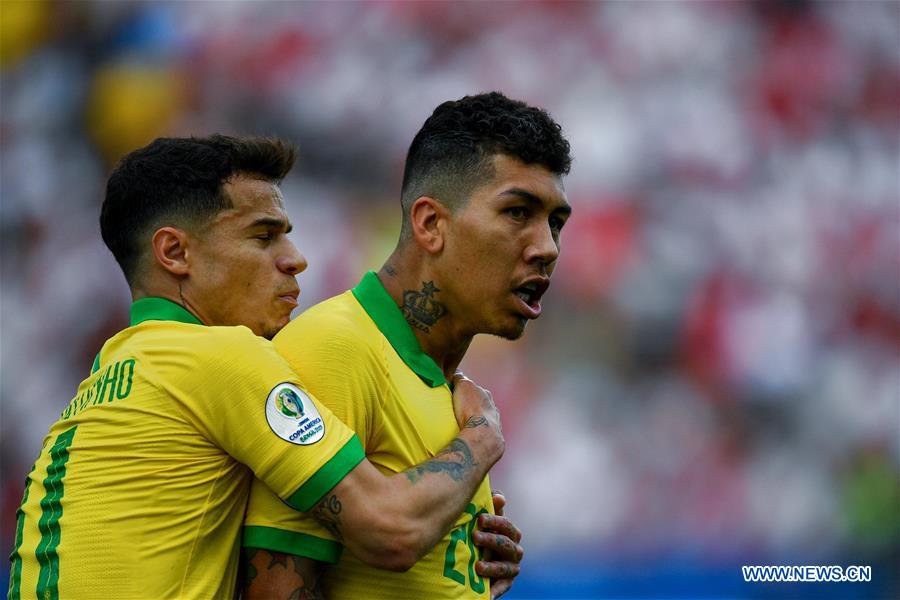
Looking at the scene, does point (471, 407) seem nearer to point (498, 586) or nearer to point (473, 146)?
point (498, 586)

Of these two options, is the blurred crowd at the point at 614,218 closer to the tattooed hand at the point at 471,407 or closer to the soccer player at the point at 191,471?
the tattooed hand at the point at 471,407

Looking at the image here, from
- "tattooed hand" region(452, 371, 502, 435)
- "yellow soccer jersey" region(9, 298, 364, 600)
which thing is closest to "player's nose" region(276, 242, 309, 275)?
"yellow soccer jersey" region(9, 298, 364, 600)

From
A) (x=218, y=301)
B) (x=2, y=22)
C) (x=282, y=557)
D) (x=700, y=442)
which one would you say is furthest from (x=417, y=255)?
(x=2, y=22)

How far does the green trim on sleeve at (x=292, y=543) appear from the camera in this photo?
240cm

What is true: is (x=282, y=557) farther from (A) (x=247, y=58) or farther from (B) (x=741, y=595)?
(A) (x=247, y=58)

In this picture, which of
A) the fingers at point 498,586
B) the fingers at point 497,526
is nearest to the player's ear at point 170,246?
the fingers at point 497,526

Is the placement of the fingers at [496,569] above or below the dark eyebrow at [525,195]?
below

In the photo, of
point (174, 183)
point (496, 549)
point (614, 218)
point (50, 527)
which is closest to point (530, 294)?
point (496, 549)

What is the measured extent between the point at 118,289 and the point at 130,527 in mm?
4691

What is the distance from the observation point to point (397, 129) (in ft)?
23.4

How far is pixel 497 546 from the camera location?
9.07 ft

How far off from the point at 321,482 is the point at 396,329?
0.55 metres

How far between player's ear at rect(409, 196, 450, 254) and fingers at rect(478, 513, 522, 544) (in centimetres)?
70

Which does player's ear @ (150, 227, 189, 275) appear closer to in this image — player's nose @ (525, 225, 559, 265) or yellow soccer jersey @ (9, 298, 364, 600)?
yellow soccer jersey @ (9, 298, 364, 600)
